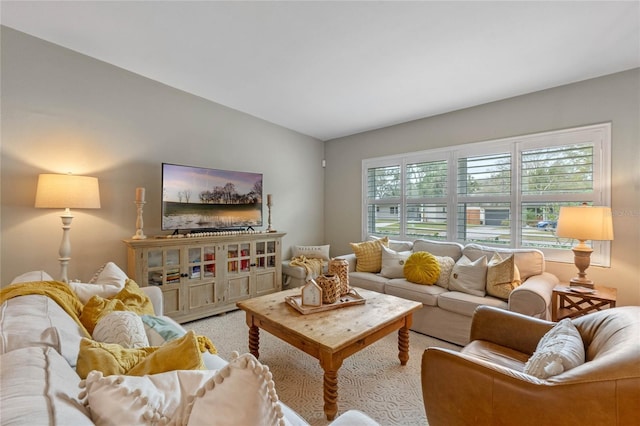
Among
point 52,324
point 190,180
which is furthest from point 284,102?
point 52,324

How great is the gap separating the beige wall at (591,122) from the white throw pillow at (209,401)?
11.0 feet

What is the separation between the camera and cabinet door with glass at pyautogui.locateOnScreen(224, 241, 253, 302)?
10.9 ft

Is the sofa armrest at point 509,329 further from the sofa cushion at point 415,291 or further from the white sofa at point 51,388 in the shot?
the white sofa at point 51,388

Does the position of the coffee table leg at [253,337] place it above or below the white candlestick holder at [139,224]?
below

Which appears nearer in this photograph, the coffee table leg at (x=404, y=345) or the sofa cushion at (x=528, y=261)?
the coffee table leg at (x=404, y=345)

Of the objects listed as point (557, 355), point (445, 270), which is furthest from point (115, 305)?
point (445, 270)

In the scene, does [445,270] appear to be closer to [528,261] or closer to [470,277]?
[470,277]

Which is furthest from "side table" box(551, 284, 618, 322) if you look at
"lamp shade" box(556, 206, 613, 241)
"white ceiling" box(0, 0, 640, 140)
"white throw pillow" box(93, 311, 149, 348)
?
"white throw pillow" box(93, 311, 149, 348)

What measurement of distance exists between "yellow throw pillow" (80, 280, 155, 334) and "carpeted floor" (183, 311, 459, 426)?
91 cm

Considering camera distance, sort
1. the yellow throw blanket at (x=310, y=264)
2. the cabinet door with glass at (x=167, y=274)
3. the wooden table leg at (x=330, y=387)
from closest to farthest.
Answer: the wooden table leg at (x=330, y=387) < the cabinet door with glass at (x=167, y=274) < the yellow throw blanket at (x=310, y=264)

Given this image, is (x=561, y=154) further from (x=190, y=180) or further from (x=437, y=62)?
(x=190, y=180)

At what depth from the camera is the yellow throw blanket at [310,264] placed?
381 cm

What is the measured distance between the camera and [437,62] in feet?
7.99

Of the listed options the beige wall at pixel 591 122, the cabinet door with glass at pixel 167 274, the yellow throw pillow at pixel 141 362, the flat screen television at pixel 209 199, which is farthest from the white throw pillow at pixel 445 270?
the cabinet door with glass at pixel 167 274
